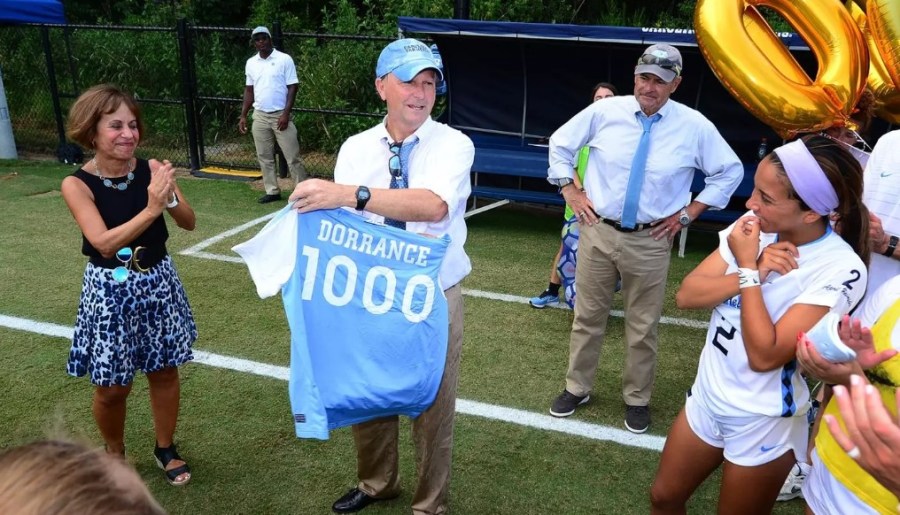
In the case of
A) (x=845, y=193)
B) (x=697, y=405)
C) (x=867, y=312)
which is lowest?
(x=697, y=405)

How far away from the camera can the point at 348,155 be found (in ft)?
9.11

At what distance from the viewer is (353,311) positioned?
251 centimetres

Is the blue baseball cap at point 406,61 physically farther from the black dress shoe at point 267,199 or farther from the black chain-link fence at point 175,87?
the black chain-link fence at point 175,87

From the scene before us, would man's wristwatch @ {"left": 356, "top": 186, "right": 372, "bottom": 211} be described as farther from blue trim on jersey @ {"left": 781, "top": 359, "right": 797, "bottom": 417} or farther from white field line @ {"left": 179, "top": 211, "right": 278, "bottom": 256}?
white field line @ {"left": 179, "top": 211, "right": 278, "bottom": 256}

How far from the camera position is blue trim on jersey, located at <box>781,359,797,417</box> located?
2.21m

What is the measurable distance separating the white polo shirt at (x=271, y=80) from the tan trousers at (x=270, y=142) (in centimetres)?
13

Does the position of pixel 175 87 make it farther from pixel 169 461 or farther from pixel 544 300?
pixel 169 461

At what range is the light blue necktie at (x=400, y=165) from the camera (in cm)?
267

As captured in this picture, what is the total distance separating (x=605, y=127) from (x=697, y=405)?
1.97 m

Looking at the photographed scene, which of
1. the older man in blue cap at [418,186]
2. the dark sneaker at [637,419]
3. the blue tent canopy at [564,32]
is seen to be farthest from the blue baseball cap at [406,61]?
the blue tent canopy at [564,32]

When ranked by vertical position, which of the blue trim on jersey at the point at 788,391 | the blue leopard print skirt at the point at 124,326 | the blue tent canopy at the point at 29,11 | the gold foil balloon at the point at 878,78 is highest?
the blue tent canopy at the point at 29,11

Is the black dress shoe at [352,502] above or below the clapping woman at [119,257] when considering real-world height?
below

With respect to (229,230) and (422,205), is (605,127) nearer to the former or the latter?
(422,205)

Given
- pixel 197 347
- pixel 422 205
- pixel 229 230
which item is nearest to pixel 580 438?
pixel 422 205
